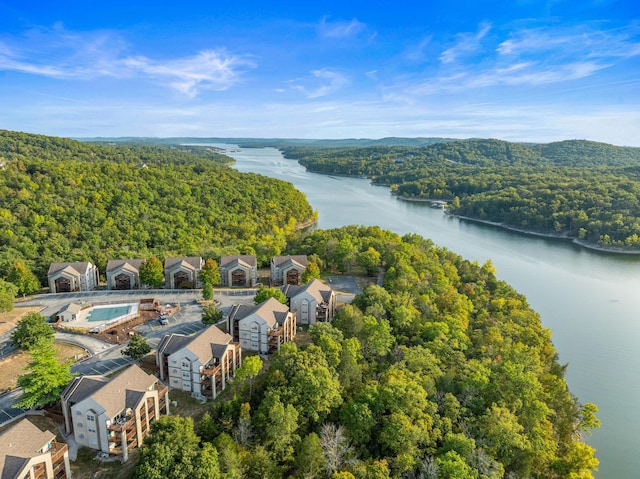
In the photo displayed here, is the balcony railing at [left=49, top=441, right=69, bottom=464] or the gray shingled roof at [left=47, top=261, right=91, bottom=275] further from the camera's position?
the gray shingled roof at [left=47, top=261, right=91, bottom=275]

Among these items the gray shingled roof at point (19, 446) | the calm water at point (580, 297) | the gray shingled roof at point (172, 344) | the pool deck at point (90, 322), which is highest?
the gray shingled roof at point (172, 344)

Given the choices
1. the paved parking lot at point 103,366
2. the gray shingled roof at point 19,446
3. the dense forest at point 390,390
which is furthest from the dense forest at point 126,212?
the gray shingled roof at point 19,446

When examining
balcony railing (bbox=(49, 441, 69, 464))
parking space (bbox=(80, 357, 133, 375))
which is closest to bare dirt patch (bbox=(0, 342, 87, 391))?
parking space (bbox=(80, 357, 133, 375))

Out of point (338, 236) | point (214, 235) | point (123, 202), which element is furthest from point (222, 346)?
point (123, 202)

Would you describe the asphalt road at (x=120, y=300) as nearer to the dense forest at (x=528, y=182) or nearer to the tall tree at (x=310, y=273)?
the tall tree at (x=310, y=273)

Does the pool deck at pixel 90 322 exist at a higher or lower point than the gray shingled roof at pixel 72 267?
lower

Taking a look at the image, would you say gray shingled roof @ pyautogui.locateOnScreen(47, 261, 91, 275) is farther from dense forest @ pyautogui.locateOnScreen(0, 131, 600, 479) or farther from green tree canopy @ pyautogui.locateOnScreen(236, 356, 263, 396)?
green tree canopy @ pyautogui.locateOnScreen(236, 356, 263, 396)

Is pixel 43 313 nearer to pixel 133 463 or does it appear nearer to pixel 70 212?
pixel 133 463
